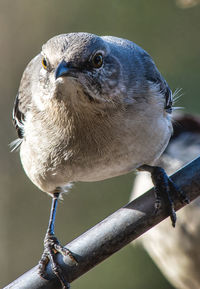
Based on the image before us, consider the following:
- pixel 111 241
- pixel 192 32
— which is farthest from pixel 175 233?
pixel 192 32

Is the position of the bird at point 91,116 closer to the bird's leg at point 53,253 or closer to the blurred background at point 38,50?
the bird's leg at point 53,253

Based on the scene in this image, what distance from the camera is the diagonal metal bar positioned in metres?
2.47

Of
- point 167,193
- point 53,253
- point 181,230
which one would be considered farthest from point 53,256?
point 181,230

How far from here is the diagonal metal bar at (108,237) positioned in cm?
247

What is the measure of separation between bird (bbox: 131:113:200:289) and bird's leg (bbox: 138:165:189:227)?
100 centimetres

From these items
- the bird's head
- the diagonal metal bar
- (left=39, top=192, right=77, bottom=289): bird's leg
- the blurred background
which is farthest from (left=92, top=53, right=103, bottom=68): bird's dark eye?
the blurred background

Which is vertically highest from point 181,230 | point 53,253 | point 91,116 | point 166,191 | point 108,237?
point 91,116

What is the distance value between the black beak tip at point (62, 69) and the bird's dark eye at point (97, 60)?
8.8 inches

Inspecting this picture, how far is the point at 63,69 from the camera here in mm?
2416

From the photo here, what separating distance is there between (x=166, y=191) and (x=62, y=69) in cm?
102

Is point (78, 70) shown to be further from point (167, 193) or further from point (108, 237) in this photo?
point (167, 193)

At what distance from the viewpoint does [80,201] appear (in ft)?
26.3

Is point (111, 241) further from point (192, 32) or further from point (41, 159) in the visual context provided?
point (192, 32)

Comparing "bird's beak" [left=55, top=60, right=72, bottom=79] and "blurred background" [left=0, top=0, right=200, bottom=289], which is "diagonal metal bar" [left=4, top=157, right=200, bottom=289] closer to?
"bird's beak" [left=55, top=60, right=72, bottom=79]
